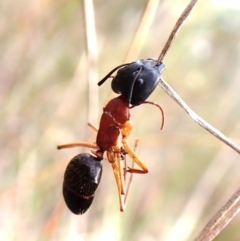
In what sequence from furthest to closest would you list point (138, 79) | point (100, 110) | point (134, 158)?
point (100, 110), point (134, 158), point (138, 79)

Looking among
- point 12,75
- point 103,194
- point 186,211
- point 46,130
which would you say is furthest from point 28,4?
point 186,211

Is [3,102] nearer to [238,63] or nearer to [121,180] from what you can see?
[121,180]

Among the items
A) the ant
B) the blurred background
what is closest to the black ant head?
the ant

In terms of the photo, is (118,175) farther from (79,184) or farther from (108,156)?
(79,184)

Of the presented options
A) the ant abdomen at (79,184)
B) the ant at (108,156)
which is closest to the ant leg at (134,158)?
the ant at (108,156)

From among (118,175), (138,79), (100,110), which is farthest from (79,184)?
(100,110)

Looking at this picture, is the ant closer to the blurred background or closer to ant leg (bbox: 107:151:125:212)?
ant leg (bbox: 107:151:125:212)

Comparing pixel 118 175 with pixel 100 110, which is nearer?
pixel 118 175
